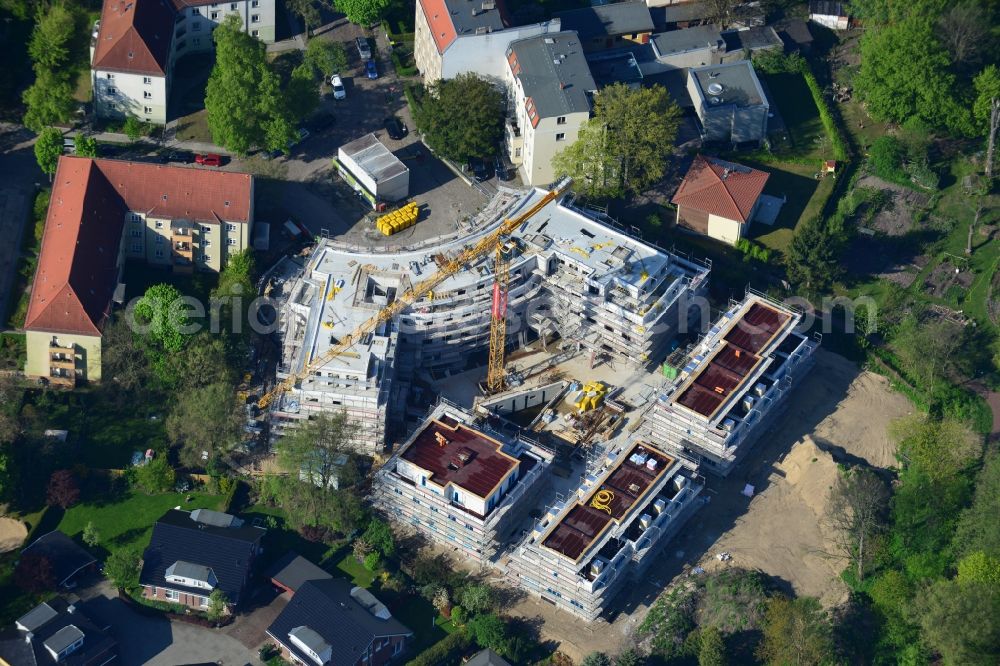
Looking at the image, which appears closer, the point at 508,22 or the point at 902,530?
the point at 902,530

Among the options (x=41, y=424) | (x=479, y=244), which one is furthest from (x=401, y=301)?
(x=41, y=424)

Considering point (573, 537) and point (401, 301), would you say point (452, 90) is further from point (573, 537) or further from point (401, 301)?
point (573, 537)

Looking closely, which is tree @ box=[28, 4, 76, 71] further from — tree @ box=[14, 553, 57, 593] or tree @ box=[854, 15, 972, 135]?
tree @ box=[854, 15, 972, 135]

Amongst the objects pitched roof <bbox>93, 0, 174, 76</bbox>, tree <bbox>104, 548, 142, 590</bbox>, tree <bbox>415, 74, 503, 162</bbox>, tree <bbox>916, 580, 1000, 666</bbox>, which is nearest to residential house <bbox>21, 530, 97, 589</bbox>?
tree <bbox>104, 548, 142, 590</bbox>

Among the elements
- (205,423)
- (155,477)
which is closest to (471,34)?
(205,423)

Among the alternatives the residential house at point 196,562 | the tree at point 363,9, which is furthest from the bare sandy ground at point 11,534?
the tree at point 363,9

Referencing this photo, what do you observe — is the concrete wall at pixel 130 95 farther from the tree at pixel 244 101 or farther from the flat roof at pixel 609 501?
the flat roof at pixel 609 501
